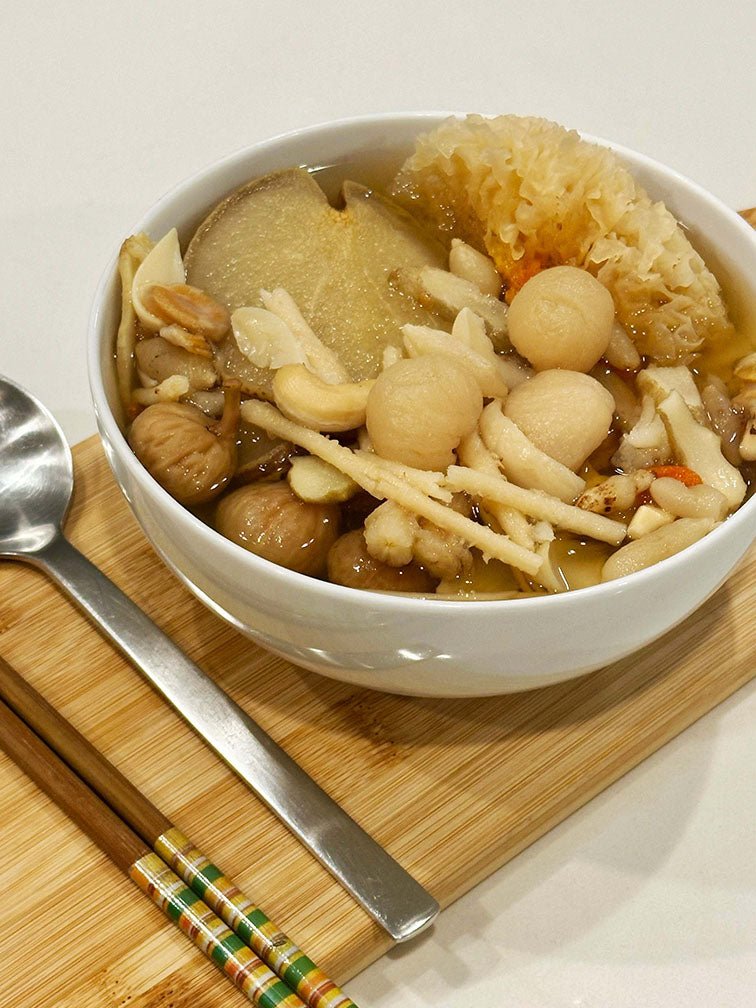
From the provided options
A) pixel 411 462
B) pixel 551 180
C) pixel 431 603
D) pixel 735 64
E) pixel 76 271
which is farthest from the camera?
pixel 735 64

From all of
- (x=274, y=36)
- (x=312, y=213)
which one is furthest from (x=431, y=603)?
(x=274, y=36)

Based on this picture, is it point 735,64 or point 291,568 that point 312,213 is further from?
point 735,64

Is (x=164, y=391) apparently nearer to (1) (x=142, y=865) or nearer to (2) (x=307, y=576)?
(2) (x=307, y=576)

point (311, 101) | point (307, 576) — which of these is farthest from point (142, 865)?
point (311, 101)

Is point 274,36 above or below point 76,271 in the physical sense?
above

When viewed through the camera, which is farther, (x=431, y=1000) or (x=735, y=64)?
(x=735, y=64)

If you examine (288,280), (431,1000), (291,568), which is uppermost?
(288,280)

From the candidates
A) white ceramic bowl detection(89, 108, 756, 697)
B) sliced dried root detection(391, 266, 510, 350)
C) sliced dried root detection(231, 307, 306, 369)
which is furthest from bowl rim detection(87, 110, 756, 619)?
sliced dried root detection(391, 266, 510, 350)
